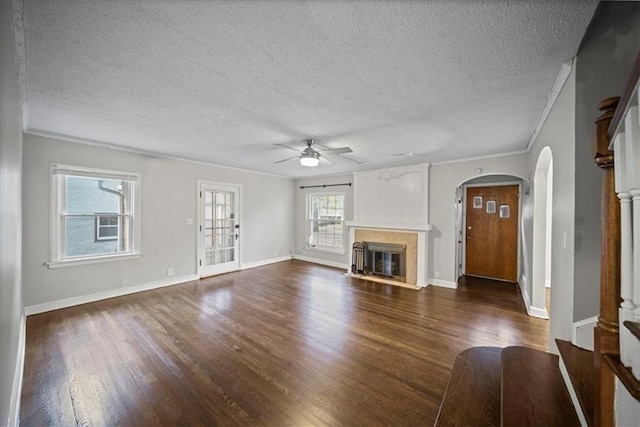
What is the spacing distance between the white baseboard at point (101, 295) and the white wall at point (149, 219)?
0.16ft

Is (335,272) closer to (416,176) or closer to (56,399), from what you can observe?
(416,176)

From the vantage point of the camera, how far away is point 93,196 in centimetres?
391

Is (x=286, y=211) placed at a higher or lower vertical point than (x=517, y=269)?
higher

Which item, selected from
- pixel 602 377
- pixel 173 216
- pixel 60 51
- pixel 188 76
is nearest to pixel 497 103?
pixel 602 377

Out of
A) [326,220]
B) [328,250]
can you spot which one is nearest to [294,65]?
[326,220]

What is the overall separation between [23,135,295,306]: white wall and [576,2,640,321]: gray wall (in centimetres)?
542

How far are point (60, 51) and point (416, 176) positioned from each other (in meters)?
5.03

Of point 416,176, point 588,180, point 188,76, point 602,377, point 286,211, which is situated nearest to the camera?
point 602,377

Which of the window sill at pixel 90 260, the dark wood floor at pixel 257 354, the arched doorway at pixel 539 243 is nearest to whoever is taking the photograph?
the dark wood floor at pixel 257 354

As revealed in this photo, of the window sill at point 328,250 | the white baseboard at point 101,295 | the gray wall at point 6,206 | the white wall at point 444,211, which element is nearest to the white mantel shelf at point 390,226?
the white wall at point 444,211

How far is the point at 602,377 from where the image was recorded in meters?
0.83

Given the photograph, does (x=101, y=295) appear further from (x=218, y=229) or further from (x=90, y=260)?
(x=218, y=229)

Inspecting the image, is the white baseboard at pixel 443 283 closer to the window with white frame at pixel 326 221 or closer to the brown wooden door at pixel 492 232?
the brown wooden door at pixel 492 232

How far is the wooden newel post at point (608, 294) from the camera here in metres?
0.82
